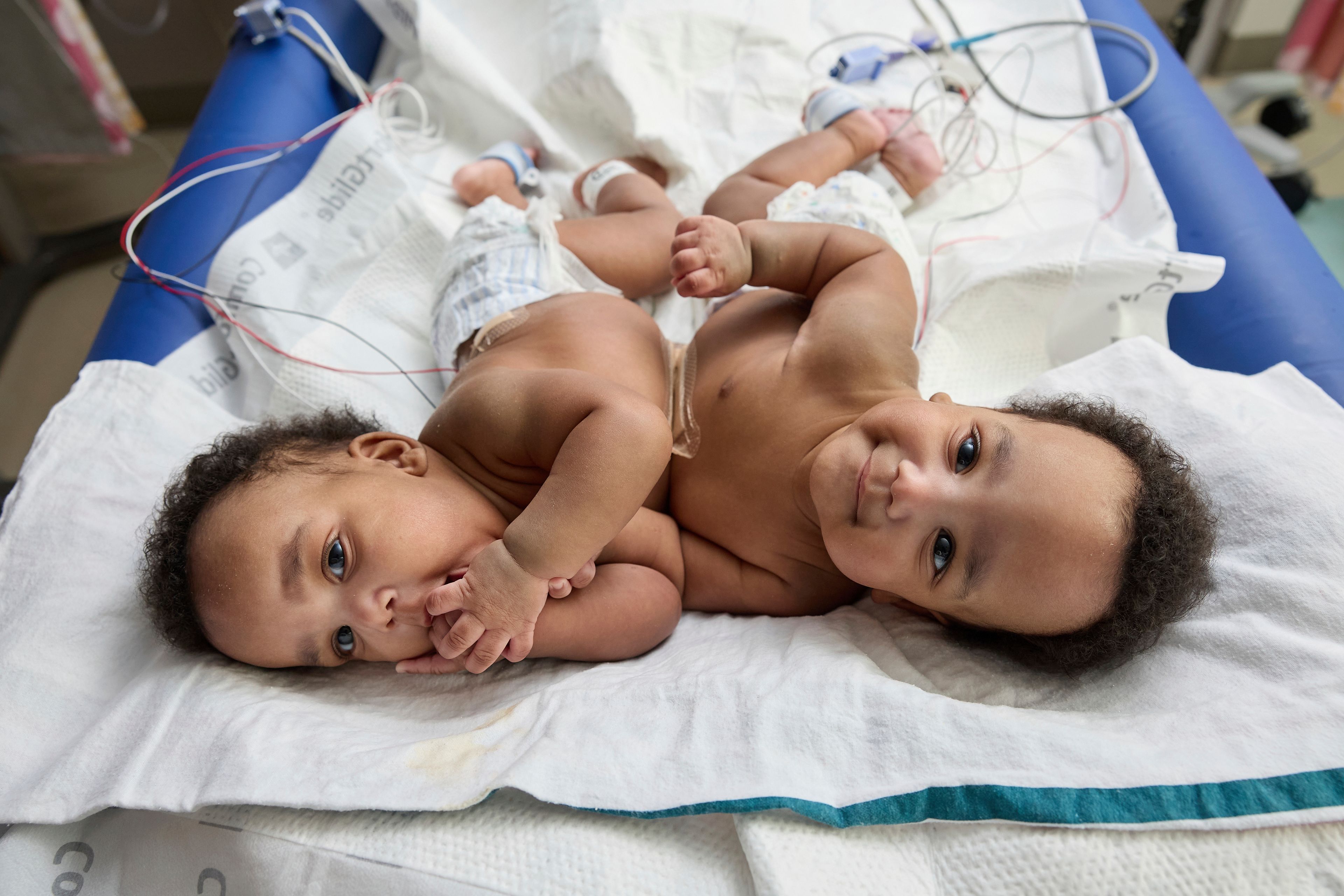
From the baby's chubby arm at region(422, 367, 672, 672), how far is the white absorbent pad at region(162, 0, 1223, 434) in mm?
425

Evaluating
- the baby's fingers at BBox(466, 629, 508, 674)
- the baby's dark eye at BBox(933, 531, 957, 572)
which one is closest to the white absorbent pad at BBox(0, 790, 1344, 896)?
the baby's fingers at BBox(466, 629, 508, 674)

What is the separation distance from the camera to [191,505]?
89 centimetres

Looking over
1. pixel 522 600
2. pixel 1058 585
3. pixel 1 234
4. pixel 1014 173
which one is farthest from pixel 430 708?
pixel 1 234

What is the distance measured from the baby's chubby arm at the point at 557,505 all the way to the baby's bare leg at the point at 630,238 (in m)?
0.40

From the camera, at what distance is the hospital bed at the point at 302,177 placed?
74cm

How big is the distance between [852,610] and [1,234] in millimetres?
2498

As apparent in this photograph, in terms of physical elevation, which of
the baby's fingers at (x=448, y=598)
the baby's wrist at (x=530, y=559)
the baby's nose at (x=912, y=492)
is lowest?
the baby's fingers at (x=448, y=598)

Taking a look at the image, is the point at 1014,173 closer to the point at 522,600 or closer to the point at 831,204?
the point at 831,204

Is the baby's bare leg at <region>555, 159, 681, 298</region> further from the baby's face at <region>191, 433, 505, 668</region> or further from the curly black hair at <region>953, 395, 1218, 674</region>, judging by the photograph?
the curly black hair at <region>953, 395, 1218, 674</region>

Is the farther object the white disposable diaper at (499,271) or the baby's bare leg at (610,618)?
the white disposable diaper at (499,271)

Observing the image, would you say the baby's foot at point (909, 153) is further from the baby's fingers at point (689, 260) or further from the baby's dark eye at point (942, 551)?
the baby's dark eye at point (942, 551)

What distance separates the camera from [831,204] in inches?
50.5

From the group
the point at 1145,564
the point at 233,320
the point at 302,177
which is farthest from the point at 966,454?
the point at 302,177

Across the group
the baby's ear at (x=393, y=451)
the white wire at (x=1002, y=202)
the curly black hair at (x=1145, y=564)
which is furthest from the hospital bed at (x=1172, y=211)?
the baby's ear at (x=393, y=451)
